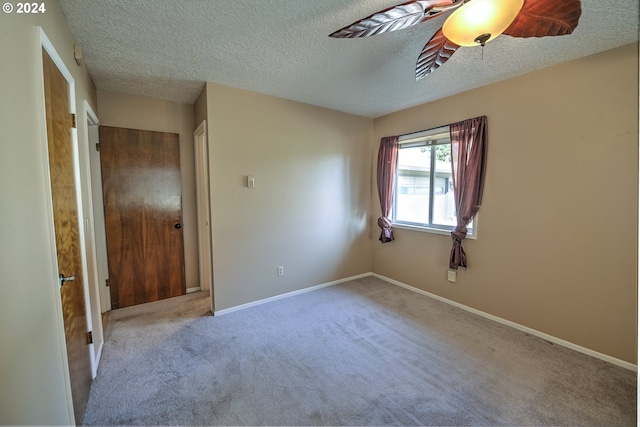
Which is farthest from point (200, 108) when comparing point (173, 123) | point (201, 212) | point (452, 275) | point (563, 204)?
point (563, 204)

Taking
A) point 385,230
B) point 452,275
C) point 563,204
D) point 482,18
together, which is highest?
point 482,18

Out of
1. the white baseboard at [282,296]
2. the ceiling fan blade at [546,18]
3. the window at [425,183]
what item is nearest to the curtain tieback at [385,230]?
the window at [425,183]

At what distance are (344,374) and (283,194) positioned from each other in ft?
6.69

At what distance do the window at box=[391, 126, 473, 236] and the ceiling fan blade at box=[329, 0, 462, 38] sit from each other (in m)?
2.00

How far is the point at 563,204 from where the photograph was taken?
7.53ft

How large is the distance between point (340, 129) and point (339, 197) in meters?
0.96

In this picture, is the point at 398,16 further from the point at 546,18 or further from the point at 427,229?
the point at 427,229

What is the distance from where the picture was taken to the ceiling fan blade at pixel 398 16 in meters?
1.25

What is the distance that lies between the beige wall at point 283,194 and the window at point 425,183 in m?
0.53

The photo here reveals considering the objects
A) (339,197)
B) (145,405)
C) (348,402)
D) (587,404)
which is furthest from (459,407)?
(339,197)

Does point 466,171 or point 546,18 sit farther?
point 466,171

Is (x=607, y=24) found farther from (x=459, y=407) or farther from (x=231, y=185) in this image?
(x=231, y=185)

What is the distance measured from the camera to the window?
127 inches

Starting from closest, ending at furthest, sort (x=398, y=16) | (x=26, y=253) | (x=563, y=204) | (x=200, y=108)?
(x=26, y=253) → (x=398, y=16) → (x=563, y=204) → (x=200, y=108)
